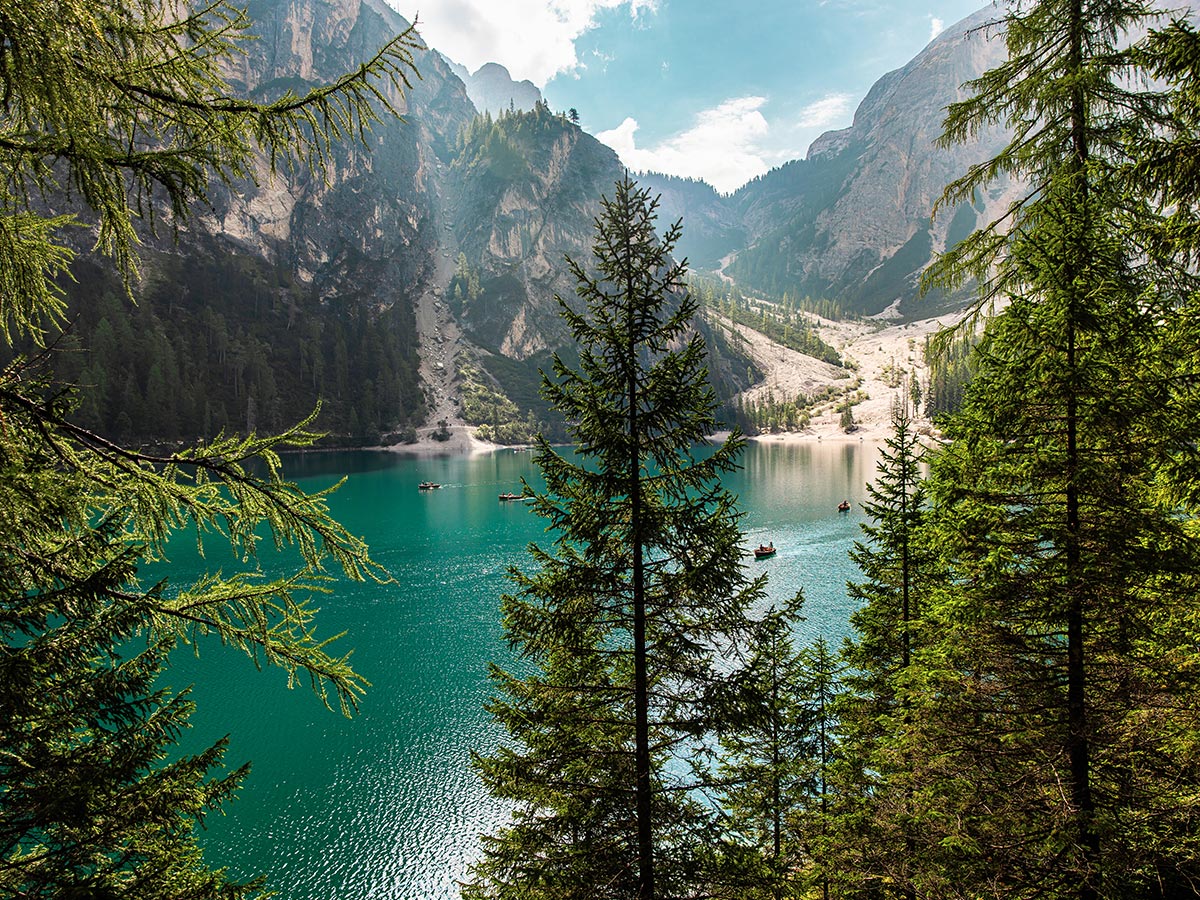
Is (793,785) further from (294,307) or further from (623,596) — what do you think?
(294,307)

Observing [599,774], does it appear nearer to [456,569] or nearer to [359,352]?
[456,569]

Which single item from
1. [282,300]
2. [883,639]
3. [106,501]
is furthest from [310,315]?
[106,501]

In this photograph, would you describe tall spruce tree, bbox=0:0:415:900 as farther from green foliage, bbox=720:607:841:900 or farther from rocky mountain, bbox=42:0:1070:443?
rocky mountain, bbox=42:0:1070:443

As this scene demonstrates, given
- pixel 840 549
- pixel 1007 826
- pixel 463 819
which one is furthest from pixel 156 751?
pixel 840 549

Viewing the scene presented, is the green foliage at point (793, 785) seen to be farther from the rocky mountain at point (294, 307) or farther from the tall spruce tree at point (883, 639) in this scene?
the rocky mountain at point (294, 307)

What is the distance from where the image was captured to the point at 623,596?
7.77m

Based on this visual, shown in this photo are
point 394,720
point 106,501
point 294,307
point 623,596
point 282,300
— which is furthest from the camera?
point 294,307

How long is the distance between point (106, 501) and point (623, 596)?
5691mm

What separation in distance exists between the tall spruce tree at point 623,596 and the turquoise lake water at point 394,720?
5.32 meters

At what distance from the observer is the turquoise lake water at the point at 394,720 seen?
1873 centimetres

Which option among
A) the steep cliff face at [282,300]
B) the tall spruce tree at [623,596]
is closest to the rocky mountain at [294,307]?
the steep cliff face at [282,300]

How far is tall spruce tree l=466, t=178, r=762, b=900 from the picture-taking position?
7.27 meters

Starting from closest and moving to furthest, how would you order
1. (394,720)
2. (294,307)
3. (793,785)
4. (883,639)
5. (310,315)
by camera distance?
(883,639) < (793,785) < (394,720) < (294,307) < (310,315)

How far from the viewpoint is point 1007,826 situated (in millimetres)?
6789
